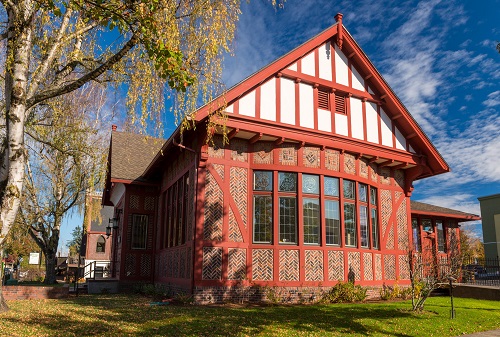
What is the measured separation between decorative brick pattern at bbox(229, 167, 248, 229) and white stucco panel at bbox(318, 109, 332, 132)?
3.34 metres

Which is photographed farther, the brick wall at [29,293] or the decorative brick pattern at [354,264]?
the decorative brick pattern at [354,264]

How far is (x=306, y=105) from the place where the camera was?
583 inches

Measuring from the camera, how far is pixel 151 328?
8.23 metres

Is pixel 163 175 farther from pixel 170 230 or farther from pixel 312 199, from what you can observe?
pixel 312 199

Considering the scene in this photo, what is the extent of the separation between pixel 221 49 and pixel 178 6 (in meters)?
1.21

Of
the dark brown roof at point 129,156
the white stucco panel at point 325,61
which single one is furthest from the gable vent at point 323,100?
the dark brown roof at point 129,156

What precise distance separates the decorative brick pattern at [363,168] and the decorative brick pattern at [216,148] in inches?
216

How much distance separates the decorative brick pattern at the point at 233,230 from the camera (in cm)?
1312

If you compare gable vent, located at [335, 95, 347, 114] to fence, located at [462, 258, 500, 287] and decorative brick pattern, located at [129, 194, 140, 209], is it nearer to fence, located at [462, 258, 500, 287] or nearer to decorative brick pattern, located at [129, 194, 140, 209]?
fence, located at [462, 258, 500, 287]

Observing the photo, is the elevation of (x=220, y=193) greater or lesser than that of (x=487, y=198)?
lesser

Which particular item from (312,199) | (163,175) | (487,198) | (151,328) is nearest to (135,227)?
(163,175)

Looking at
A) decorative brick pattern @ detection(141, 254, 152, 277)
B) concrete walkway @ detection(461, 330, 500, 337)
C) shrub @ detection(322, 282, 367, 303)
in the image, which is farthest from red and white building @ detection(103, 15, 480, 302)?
concrete walkway @ detection(461, 330, 500, 337)

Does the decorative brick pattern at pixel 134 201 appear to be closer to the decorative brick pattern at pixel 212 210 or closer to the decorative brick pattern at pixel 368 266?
the decorative brick pattern at pixel 212 210

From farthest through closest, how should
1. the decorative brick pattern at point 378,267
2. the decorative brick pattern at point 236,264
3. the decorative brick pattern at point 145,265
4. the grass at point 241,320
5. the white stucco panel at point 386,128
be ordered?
the decorative brick pattern at point 145,265 → the white stucco panel at point 386,128 → the decorative brick pattern at point 378,267 → the decorative brick pattern at point 236,264 → the grass at point 241,320
